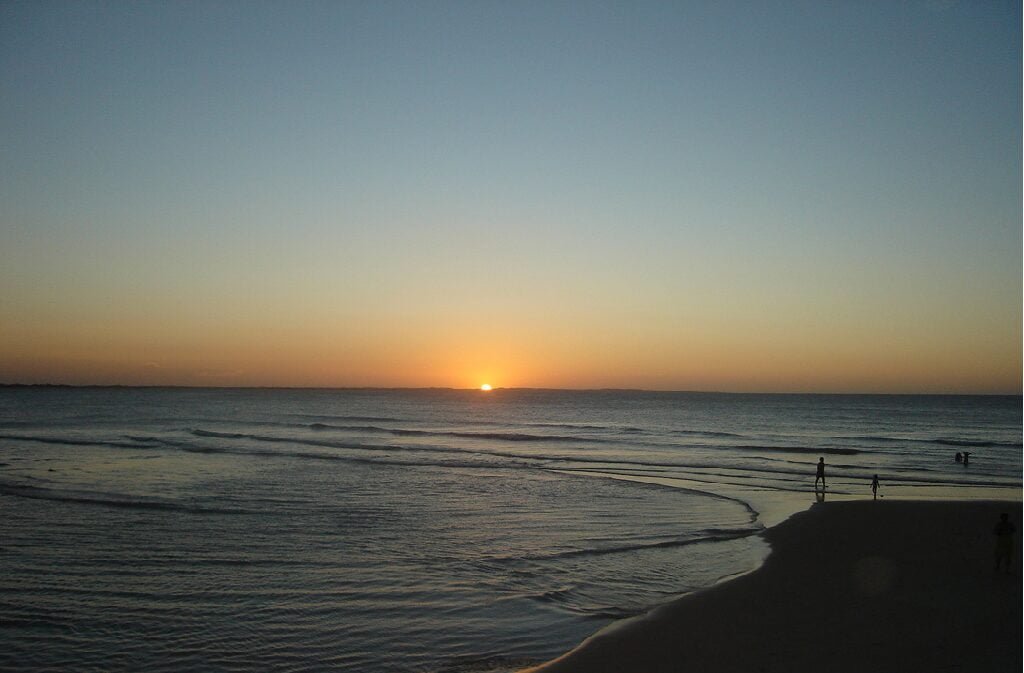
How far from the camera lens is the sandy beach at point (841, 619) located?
9492mm

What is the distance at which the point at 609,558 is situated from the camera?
16.2 metres

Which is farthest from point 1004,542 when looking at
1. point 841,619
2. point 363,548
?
point 363,548

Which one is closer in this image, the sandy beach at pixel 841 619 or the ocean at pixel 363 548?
the sandy beach at pixel 841 619

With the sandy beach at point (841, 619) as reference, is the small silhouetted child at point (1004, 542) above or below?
above

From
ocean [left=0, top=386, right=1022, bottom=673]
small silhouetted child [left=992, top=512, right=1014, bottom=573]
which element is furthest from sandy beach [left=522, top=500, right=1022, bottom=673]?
ocean [left=0, top=386, right=1022, bottom=673]

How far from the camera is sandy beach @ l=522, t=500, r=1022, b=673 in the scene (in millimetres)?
9492

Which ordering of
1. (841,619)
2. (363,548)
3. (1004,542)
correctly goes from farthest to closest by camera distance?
1. (363,548)
2. (1004,542)
3. (841,619)

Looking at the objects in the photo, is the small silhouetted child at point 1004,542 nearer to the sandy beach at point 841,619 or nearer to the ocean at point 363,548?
the sandy beach at point 841,619

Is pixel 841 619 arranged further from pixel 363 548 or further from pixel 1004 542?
pixel 363 548

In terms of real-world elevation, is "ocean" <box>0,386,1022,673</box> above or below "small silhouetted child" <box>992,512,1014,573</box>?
below

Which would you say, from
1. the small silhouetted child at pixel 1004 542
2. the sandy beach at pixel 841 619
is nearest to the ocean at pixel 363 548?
the sandy beach at pixel 841 619

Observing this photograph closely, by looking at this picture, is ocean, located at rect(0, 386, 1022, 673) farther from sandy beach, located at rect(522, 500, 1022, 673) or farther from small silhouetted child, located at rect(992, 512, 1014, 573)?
small silhouetted child, located at rect(992, 512, 1014, 573)

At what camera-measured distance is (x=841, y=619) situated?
11.3 meters

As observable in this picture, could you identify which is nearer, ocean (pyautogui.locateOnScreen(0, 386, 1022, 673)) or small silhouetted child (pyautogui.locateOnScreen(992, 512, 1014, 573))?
ocean (pyautogui.locateOnScreen(0, 386, 1022, 673))
